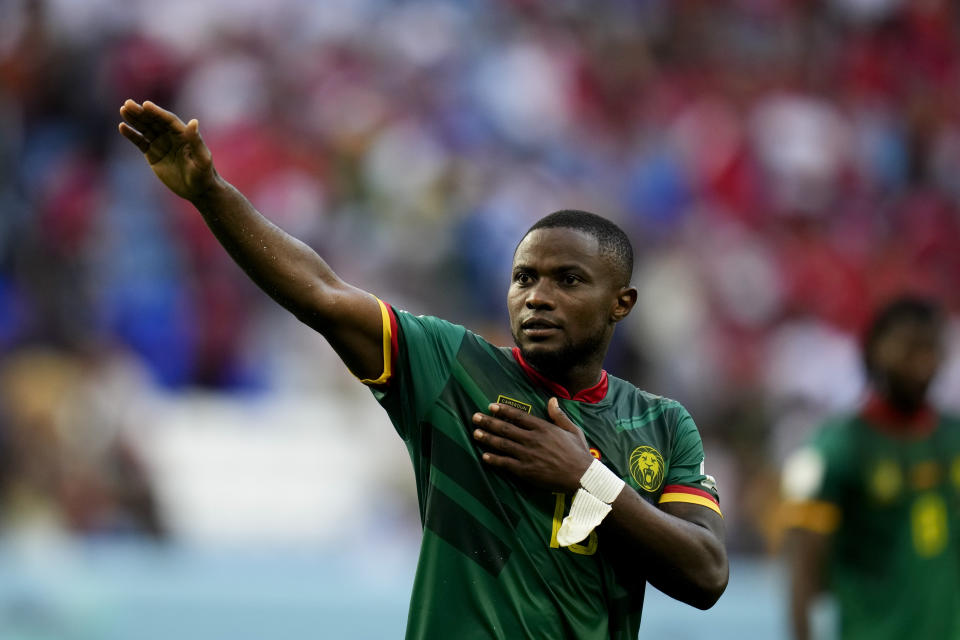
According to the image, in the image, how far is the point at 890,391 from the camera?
582 cm

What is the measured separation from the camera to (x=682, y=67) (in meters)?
14.7

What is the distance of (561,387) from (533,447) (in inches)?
11.5

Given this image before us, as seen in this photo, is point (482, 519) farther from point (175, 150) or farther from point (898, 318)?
point (898, 318)

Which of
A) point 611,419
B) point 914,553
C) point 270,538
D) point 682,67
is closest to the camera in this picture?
point 611,419

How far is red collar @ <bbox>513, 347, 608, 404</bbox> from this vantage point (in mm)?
3529

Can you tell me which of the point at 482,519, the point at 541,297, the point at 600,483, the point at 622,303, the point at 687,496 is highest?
the point at 622,303

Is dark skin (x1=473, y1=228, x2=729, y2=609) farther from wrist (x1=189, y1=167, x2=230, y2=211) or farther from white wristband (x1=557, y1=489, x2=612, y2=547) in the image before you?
wrist (x1=189, y1=167, x2=230, y2=211)

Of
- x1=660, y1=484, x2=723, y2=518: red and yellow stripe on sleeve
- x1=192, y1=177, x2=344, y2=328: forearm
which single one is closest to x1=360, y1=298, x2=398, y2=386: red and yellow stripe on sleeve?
x1=192, y1=177, x2=344, y2=328: forearm

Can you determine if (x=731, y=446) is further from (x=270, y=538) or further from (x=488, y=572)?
(x=488, y=572)

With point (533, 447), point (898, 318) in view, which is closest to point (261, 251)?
point (533, 447)

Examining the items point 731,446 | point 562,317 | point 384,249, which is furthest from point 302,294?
point 731,446

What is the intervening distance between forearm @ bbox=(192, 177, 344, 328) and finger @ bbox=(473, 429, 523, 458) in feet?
1.58

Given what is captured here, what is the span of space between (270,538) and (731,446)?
3890 mm

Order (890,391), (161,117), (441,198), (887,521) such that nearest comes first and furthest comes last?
(161,117)
(887,521)
(890,391)
(441,198)
